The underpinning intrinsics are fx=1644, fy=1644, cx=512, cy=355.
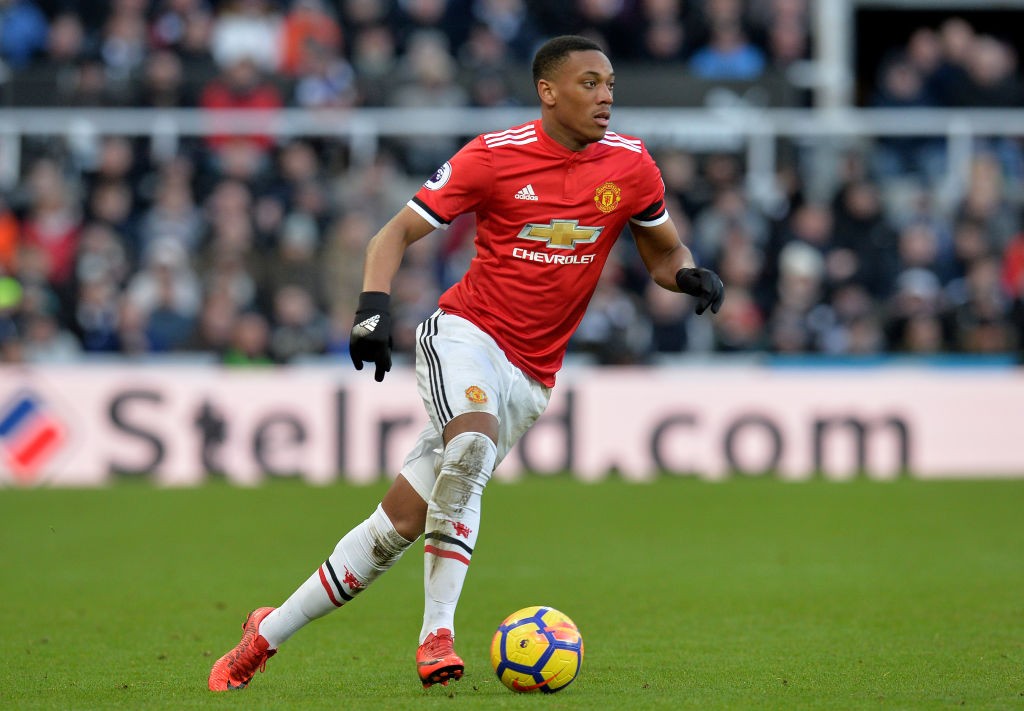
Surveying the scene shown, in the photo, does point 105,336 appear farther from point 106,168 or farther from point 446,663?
point 446,663

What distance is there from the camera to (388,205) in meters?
18.0

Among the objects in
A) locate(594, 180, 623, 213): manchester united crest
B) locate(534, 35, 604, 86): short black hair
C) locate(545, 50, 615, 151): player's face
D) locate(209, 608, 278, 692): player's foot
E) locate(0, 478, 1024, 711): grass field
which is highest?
locate(534, 35, 604, 86): short black hair

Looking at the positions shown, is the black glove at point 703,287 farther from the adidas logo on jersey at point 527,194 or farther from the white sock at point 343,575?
the white sock at point 343,575

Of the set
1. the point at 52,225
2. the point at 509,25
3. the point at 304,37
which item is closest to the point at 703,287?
the point at 52,225

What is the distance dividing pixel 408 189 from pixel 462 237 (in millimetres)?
1201

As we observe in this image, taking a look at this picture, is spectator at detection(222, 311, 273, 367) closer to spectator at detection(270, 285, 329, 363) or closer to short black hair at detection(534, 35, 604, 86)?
spectator at detection(270, 285, 329, 363)

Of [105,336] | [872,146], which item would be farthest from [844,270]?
[105,336]

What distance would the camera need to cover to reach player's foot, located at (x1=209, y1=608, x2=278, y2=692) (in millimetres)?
6359

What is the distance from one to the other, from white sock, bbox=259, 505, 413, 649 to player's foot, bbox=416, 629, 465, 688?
37 centimetres

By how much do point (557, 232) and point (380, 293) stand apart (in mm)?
849

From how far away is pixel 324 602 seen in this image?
6473mm

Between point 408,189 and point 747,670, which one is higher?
point 408,189

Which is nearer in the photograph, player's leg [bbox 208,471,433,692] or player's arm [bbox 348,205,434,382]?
player's arm [bbox 348,205,434,382]

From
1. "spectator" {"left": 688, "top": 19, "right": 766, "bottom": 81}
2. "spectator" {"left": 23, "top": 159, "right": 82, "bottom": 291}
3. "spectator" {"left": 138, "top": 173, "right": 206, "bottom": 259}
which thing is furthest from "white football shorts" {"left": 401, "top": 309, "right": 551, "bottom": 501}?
"spectator" {"left": 688, "top": 19, "right": 766, "bottom": 81}
